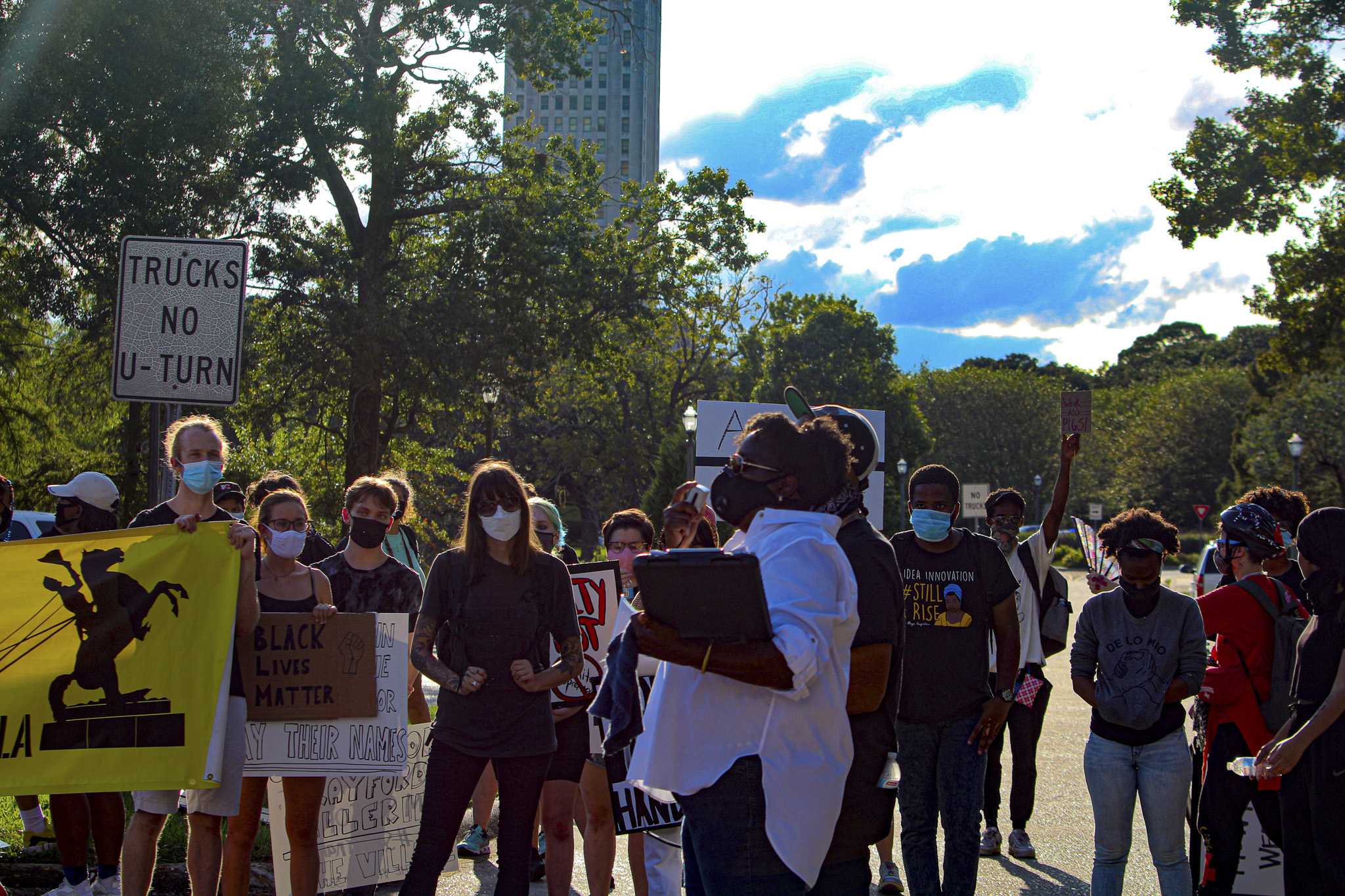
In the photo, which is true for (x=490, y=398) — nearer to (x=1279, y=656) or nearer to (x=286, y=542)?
(x=286, y=542)

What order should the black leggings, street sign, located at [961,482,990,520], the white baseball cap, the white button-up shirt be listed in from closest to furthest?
the white button-up shirt, the black leggings, the white baseball cap, street sign, located at [961,482,990,520]

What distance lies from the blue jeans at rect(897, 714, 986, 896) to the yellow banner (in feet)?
9.59

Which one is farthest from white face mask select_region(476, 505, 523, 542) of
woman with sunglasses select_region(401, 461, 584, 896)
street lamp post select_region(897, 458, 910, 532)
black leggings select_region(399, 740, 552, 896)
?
street lamp post select_region(897, 458, 910, 532)

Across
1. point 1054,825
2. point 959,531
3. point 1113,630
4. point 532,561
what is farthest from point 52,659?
point 1054,825

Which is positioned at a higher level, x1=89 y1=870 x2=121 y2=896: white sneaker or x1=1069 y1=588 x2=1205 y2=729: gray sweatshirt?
x1=1069 y1=588 x2=1205 y2=729: gray sweatshirt

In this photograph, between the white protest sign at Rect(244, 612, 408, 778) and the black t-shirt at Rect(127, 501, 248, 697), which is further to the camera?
the white protest sign at Rect(244, 612, 408, 778)

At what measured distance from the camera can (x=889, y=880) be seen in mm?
7016

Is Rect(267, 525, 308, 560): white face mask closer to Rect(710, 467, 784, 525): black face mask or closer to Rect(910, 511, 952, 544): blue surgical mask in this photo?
Rect(910, 511, 952, 544): blue surgical mask

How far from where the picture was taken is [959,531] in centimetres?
610

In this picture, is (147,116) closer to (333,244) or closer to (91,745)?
(333,244)

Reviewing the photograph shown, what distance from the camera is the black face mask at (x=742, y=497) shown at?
354 cm

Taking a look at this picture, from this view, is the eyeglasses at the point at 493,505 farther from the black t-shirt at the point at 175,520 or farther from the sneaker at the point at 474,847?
the sneaker at the point at 474,847

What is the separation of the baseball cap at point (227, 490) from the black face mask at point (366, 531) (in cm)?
95

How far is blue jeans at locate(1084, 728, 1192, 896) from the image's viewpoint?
5.50m
